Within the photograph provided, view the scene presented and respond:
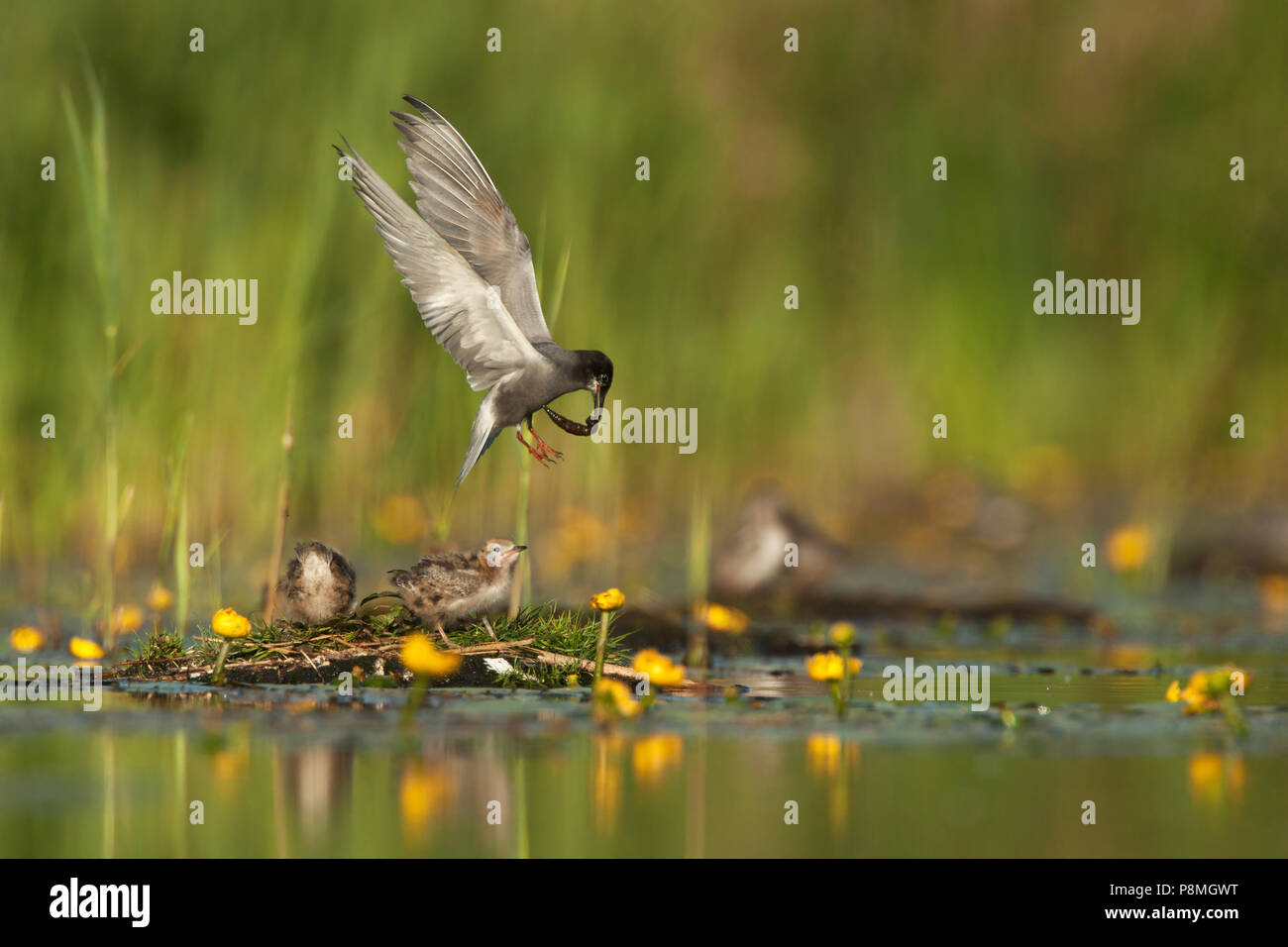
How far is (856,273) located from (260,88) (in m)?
6.14

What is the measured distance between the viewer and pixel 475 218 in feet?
29.1

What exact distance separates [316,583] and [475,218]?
1992mm

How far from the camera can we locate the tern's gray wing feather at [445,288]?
836 centimetres

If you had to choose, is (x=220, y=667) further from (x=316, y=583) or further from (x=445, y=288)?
(x=445, y=288)

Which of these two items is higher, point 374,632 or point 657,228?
point 657,228

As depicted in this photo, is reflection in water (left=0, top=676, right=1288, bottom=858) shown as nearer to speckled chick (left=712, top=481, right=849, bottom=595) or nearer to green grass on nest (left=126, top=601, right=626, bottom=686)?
green grass on nest (left=126, top=601, right=626, bottom=686)

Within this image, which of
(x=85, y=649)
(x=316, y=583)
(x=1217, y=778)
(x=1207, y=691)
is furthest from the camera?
(x=85, y=649)

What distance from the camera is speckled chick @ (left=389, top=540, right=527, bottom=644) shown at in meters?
8.87

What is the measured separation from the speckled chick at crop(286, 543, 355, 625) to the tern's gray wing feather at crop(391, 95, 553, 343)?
5.02ft

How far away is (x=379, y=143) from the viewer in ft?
45.1

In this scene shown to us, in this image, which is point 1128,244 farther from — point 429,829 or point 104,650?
point 429,829

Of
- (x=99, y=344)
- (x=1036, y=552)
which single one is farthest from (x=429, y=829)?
(x=1036, y=552)

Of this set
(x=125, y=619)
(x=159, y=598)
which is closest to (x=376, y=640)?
(x=159, y=598)

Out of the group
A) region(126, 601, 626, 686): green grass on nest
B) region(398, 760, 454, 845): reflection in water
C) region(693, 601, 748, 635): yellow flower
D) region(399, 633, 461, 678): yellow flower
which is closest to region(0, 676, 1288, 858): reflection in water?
region(398, 760, 454, 845): reflection in water
